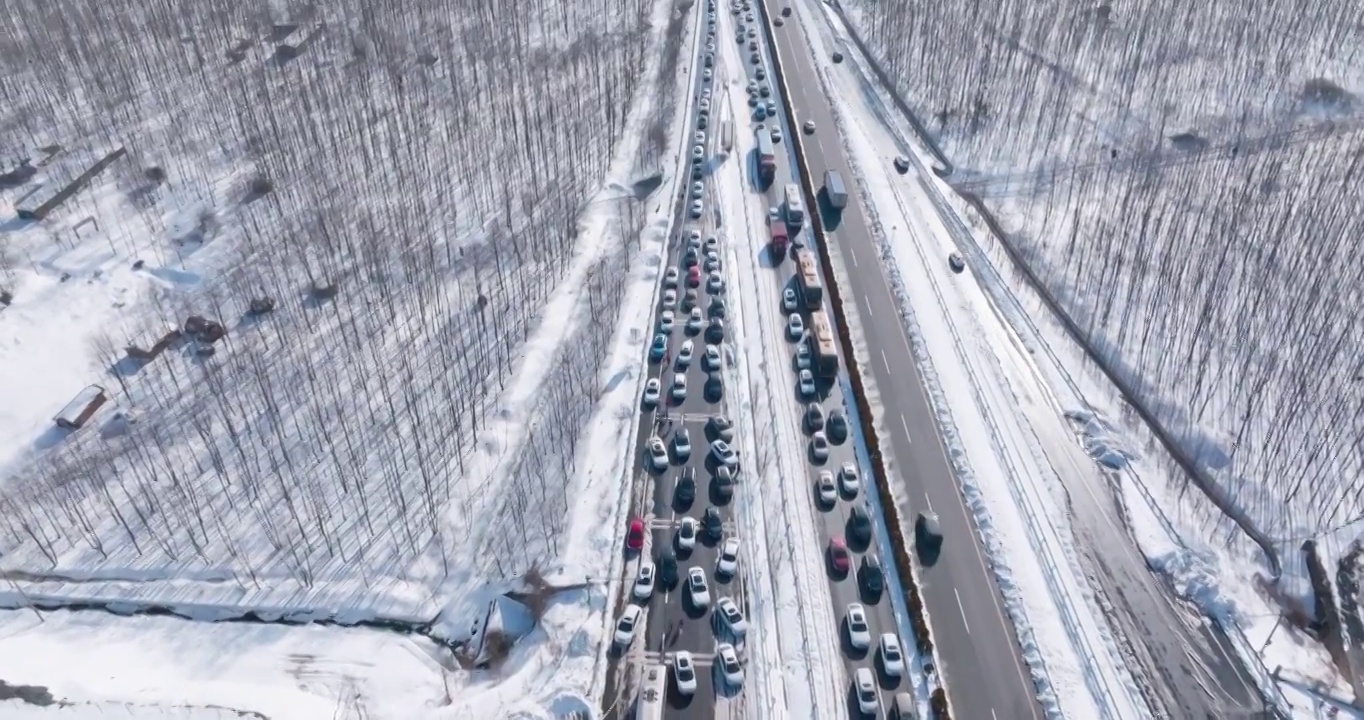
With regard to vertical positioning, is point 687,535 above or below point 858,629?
above

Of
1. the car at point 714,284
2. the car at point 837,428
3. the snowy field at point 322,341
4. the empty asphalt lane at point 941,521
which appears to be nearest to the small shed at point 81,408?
the snowy field at point 322,341

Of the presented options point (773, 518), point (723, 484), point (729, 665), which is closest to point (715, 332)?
point (723, 484)

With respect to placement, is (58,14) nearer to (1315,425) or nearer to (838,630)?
(838,630)

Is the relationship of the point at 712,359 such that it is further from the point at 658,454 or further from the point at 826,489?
the point at 826,489

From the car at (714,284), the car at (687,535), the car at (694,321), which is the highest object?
the car at (714,284)

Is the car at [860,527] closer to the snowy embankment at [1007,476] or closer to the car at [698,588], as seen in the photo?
the snowy embankment at [1007,476]

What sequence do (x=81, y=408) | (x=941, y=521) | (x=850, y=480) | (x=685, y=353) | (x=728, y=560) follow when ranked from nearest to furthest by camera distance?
(x=728, y=560) → (x=941, y=521) → (x=850, y=480) → (x=81, y=408) → (x=685, y=353)

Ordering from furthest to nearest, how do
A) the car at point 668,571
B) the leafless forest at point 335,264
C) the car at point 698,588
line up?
the leafless forest at point 335,264
the car at point 668,571
the car at point 698,588
